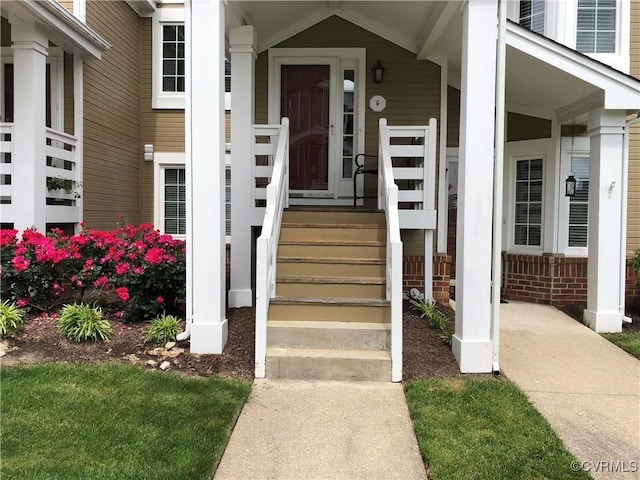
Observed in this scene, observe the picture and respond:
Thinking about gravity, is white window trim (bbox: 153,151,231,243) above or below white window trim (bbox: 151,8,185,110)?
below

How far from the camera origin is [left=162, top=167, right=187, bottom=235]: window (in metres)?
9.12

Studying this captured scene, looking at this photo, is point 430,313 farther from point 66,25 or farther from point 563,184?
point 66,25

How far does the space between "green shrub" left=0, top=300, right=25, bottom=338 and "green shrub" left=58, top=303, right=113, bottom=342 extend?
47cm

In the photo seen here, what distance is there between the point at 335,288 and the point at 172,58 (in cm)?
615

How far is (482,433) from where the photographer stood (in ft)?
10.8

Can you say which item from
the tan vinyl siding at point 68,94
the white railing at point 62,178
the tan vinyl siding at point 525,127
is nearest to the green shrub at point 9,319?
the white railing at point 62,178

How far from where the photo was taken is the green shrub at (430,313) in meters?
5.49

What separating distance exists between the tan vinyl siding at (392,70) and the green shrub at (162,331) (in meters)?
→ 4.41

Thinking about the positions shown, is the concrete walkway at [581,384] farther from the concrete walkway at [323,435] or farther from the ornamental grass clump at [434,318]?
the concrete walkway at [323,435]

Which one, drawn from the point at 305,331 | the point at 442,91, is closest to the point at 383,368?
the point at 305,331

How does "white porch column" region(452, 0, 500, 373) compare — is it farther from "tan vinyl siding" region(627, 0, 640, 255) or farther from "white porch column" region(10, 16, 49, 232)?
"white porch column" region(10, 16, 49, 232)

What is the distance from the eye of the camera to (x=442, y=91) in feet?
24.4

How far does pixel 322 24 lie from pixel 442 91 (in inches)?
79.8

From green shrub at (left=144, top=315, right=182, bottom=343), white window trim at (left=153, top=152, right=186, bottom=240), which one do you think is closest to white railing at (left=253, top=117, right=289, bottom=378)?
green shrub at (left=144, top=315, right=182, bottom=343)
